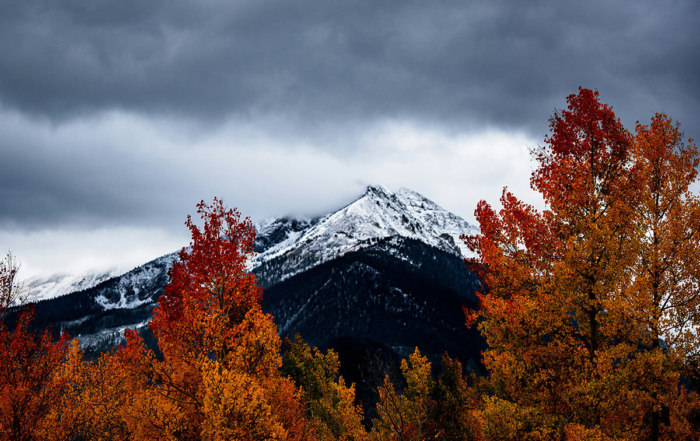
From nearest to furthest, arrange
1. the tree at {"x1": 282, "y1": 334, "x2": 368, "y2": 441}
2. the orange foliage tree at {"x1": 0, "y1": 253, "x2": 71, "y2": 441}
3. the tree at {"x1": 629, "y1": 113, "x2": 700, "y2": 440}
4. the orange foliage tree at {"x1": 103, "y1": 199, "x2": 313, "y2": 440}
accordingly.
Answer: the tree at {"x1": 629, "y1": 113, "x2": 700, "y2": 440}
the orange foliage tree at {"x1": 103, "y1": 199, "x2": 313, "y2": 440}
the orange foliage tree at {"x1": 0, "y1": 253, "x2": 71, "y2": 441}
the tree at {"x1": 282, "y1": 334, "x2": 368, "y2": 441}

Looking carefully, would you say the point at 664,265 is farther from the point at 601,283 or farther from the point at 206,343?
the point at 206,343

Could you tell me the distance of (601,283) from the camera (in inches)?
404

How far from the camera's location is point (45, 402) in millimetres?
19172

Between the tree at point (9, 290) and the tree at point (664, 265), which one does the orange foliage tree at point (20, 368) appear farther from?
the tree at point (664, 265)

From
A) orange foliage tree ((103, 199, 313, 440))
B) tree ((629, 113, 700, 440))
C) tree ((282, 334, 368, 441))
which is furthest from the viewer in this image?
tree ((282, 334, 368, 441))

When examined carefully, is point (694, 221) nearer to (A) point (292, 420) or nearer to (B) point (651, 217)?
(B) point (651, 217)

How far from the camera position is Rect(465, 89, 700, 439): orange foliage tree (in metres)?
9.81

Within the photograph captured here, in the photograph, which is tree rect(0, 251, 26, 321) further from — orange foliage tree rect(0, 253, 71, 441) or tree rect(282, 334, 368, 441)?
tree rect(282, 334, 368, 441)

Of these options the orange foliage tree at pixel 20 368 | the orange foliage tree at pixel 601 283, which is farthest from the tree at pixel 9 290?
the orange foliage tree at pixel 601 283

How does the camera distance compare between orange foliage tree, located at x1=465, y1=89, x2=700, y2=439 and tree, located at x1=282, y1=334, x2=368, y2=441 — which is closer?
orange foliage tree, located at x1=465, y1=89, x2=700, y2=439

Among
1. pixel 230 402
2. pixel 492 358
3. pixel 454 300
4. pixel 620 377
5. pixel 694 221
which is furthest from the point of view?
pixel 454 300

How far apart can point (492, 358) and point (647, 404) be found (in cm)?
380

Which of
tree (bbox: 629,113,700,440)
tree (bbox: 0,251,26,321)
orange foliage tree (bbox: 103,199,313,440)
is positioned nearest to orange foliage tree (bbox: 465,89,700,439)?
tree (bbox: 629,113,700,440)

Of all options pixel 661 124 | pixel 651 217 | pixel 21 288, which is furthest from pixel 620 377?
pixel 21 288
